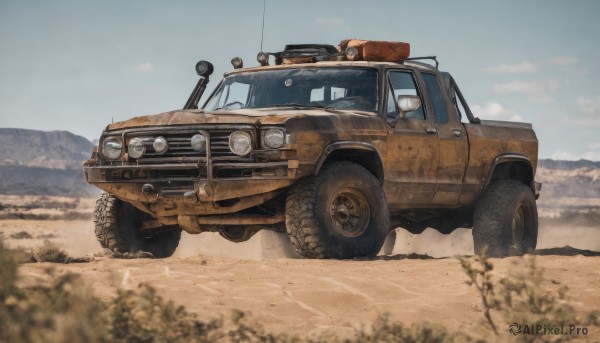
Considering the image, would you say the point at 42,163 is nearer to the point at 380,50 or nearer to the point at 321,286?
the point at 380,50

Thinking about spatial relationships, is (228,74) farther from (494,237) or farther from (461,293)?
(461,293)

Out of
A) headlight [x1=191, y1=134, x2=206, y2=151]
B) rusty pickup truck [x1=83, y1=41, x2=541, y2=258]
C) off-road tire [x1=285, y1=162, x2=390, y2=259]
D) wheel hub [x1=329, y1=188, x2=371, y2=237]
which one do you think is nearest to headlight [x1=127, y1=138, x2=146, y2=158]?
rusty pickup truck [x1=83, y1=41, x2=541, y2=258]

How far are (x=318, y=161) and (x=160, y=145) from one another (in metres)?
1.45

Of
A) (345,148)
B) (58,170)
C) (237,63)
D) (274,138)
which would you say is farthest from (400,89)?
(58,170)

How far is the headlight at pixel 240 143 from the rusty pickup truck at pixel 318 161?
12mm

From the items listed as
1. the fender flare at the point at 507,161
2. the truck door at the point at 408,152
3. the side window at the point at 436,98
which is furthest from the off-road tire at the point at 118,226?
the fender flare at the point at 507,161

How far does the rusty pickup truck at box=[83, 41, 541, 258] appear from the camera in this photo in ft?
32.0

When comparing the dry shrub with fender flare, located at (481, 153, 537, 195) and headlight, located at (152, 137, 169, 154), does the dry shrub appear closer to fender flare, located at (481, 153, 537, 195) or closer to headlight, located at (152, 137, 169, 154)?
headlight, located at (152, 137, 169, 154)

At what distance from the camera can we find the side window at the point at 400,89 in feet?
36.2

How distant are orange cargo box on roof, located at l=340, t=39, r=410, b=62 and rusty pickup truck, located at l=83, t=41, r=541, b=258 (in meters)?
0.02

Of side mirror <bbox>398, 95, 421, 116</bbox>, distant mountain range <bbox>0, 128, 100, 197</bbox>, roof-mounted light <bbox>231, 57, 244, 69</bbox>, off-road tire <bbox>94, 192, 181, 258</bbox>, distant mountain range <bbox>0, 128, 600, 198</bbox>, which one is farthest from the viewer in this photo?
distant mountain range <bbox>0, 128, 600, 198</bbox>

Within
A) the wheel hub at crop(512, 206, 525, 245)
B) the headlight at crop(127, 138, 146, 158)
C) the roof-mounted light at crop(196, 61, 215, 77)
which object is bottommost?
the wheel hub at crop(512, 206, 525, 245)

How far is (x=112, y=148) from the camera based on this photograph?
34.2ft

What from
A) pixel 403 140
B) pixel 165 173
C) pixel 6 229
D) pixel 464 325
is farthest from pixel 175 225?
pixel 6 229
